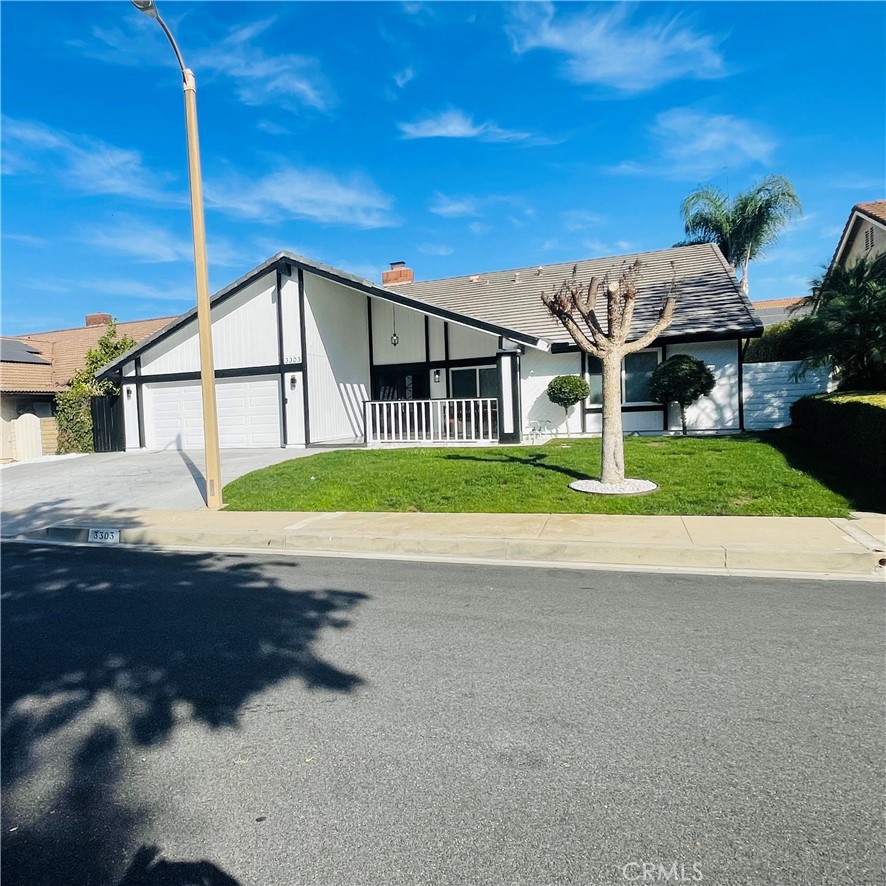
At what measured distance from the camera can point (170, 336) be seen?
66.7 ft

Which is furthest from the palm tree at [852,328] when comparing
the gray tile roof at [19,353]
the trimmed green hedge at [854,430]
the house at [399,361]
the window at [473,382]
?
the gray tile roof at [19,353]

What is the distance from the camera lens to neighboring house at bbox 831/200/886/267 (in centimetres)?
2106

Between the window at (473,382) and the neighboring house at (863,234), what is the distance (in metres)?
11.3

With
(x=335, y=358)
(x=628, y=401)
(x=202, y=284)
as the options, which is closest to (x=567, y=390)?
(x=628, y=401)

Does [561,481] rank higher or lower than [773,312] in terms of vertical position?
lower

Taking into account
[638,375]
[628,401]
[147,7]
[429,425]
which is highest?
[147,7]

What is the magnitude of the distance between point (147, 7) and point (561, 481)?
8936mm

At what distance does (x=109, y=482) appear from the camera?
14.3 metres

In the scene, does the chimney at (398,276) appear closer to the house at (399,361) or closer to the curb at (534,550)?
the house at (399,361)

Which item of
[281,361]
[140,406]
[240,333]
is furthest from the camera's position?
[140,406]

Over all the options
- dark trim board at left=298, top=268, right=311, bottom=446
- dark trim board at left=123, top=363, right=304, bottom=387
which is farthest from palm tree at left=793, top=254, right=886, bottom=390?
dark trim board at left=123, top=363, right=304, bottom=387

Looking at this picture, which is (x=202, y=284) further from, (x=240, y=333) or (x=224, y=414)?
(x=224, y=414)

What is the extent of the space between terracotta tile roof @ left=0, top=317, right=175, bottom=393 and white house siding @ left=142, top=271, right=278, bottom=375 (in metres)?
8.08

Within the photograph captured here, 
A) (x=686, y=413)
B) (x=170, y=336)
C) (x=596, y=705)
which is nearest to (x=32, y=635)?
(x=596, y=705)
